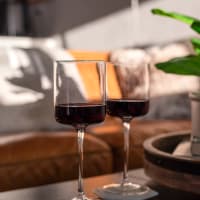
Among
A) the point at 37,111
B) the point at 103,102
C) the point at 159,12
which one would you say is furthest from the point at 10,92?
the point at 103,102

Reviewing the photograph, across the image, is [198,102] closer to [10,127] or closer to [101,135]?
[101,135]

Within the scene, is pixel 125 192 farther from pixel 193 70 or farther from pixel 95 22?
pixel 95 22

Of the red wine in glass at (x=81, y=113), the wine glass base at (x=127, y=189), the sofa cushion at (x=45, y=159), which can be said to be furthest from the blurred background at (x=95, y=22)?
the red wine in glass at (x=81, y=113)

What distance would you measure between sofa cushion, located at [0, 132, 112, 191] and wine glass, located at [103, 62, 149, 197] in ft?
2.05

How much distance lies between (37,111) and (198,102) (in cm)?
119

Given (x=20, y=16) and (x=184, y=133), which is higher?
(x=20, y=16)

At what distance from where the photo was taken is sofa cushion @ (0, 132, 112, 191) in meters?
1.55

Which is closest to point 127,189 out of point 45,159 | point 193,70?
point 193,70

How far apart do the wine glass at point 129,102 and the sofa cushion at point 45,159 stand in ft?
2.05

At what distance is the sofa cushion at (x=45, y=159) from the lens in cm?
155

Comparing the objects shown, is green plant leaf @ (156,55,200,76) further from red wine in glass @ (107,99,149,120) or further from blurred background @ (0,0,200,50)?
blurred background @ (0,0,200,50)

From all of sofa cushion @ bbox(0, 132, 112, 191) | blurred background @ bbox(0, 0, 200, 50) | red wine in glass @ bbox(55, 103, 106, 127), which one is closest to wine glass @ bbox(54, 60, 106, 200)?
red wine in glass @ bbox(55, 103, 106, 127)

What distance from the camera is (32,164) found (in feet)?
5.19

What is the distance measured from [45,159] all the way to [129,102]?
738 millimetres
